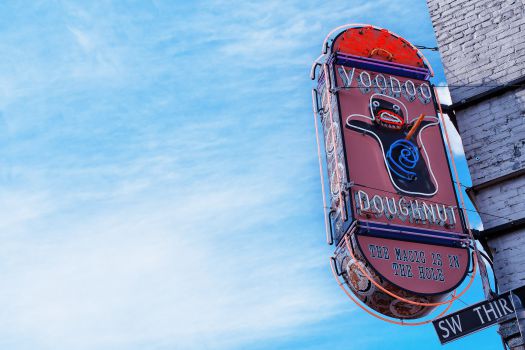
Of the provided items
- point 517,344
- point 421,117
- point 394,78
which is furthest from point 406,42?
point 517,344

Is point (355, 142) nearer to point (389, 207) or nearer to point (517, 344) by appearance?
point (389, 207)

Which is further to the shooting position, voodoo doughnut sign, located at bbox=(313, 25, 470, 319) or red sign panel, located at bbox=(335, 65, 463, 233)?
red sign panel, located at bbox=(335, 65, 463, 233)

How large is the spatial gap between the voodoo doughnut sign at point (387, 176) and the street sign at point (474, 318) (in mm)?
454

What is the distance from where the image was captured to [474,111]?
39.2 ft

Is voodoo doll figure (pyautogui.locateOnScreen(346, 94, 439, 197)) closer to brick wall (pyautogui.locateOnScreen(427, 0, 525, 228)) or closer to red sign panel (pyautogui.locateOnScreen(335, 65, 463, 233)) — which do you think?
red sign panel (pyautogui.locateOnScreen(335, 65, 463, 233))

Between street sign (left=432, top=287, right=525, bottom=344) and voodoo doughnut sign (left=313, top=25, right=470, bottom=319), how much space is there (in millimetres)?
454

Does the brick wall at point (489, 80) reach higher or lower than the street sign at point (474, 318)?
higher

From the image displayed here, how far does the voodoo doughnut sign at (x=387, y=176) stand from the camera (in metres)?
9.36

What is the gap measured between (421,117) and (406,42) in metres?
2.10

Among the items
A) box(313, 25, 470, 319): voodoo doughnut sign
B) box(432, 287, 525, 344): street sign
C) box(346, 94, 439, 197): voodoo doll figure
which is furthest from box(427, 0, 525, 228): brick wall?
box(432, 287, 525, 344): street sign

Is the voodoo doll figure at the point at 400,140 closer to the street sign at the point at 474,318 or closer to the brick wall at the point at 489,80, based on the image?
the brick wall at the point at 489,80

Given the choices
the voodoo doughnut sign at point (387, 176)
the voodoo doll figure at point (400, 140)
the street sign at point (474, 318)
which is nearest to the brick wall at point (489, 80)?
the voodoo doughnut sign at point (387, 176)

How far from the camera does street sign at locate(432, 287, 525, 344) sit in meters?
8.90

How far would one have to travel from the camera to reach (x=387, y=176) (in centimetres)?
1030
